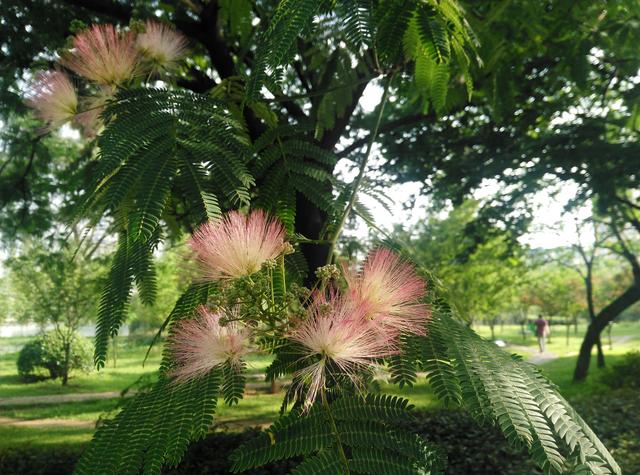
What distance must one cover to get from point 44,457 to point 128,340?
633 inches

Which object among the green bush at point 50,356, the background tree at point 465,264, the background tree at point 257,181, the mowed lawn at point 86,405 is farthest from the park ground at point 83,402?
the background tree at point 257,181

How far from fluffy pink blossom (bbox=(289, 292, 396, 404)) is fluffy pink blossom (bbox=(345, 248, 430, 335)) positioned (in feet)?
0.12

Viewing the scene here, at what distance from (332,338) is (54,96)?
54.3 inches

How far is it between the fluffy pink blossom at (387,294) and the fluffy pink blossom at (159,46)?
118 cm

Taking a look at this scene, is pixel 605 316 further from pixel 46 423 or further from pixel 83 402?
pixel 83 402

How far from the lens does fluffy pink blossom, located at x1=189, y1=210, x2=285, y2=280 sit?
1.15 metres

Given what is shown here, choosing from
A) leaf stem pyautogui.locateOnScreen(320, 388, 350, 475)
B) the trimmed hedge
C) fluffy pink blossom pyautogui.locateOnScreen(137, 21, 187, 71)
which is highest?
fluffy pink blossom pyautogui.locateOnScreen(137, 21, 187, 71)

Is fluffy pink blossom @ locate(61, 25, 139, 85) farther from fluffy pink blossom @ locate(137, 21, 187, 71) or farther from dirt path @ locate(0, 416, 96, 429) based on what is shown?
dirt path @ locate(0, 416, 96, 429)

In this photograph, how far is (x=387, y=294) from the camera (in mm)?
1143

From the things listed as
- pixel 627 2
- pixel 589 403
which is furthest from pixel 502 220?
pixel 627 2

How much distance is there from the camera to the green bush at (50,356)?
48.3 ft

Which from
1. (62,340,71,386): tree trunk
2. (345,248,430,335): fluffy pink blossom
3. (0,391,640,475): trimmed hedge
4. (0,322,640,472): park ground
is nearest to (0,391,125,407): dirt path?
(0,322,640,472): park ground

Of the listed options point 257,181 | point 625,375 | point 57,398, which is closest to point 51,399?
point 57,398

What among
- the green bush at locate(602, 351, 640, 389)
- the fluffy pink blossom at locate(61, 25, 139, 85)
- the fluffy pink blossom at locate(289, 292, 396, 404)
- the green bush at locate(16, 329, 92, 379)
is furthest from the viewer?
the green bush at locate(16, 329, 92, 379)
